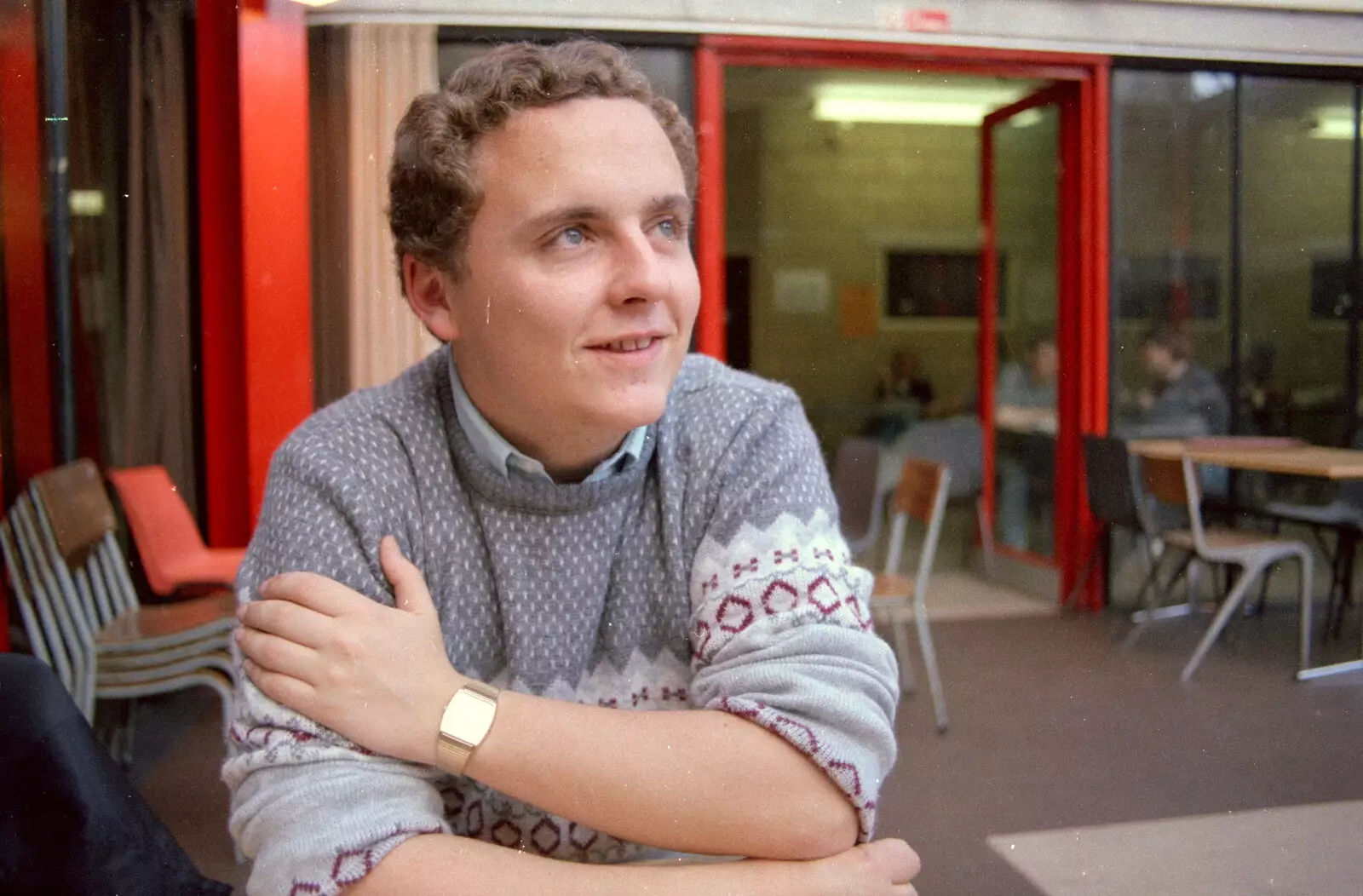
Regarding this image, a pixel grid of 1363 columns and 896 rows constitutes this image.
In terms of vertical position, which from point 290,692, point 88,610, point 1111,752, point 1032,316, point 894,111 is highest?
point 894,111

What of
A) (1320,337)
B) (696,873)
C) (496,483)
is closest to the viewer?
(696,873)

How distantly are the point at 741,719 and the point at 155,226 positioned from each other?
1.00m

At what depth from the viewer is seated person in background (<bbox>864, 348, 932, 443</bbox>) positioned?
5.24 feet

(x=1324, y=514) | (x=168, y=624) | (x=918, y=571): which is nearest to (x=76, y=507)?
(x=168, y=624)

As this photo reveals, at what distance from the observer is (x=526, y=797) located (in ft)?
2.65

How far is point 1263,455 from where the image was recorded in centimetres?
114

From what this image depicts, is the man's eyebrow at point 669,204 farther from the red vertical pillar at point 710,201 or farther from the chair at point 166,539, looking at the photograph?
the chair at point 166,539

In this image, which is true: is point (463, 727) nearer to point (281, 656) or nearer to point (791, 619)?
point (281, 656)

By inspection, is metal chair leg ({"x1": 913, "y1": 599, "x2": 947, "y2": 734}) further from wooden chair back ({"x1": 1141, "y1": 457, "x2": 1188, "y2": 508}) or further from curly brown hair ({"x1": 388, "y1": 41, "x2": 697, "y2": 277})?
curly brown hair ({"x1": 388, "y1": 41, "x2": 697, "y2": 277})

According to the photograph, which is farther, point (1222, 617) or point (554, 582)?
point (1222, 617)

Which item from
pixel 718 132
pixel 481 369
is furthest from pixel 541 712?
pixel 718 132

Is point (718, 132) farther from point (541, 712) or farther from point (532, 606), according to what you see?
point (541, 712)

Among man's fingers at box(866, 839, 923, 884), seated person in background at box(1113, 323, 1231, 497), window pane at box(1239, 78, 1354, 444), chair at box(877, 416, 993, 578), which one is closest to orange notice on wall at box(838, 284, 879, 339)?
chair at box(877, 416, 993, 578)

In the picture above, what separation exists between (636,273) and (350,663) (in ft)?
1.33
